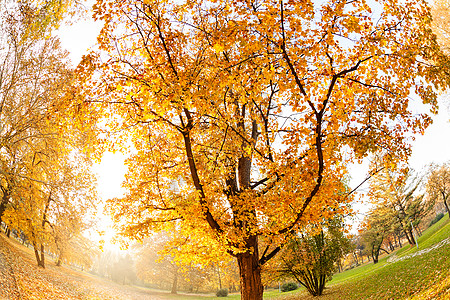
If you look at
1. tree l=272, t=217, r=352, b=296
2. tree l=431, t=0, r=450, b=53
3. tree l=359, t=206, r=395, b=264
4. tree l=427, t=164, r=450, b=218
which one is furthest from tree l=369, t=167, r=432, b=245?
tree l=272, t=217, r=352, b=296

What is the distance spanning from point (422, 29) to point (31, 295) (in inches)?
522

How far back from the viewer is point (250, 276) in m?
6.04

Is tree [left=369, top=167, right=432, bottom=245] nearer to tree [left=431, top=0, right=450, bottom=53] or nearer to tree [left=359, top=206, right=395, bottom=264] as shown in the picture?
tree [left=359, top=206, right=395, bottom=264]

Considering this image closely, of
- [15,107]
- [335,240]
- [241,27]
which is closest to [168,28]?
[241,27]

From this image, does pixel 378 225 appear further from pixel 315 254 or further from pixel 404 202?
pixel 315 254

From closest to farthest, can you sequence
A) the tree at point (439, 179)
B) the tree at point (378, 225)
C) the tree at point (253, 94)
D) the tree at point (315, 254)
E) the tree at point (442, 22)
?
1. the tree at point (253, 94)
2. the tree at point (315, 254)
3. the tree at point (442, 22)
4. the tree at point (378, 225)
5. the tree at point (439, 179)

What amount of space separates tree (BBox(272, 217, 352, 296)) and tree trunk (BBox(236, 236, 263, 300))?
22.3ft

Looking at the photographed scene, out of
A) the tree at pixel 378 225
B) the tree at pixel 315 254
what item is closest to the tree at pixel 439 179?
the tree at pixel 378 225

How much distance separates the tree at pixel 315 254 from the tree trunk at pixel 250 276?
22.3ft

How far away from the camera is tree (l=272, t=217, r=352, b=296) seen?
493 inches

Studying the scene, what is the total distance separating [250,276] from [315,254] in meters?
8.34

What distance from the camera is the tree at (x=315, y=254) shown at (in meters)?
12.5

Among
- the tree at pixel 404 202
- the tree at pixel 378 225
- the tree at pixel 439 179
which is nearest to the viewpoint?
the tree at pixel 404 202

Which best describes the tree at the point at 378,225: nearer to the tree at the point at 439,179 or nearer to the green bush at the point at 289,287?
the tree at the point at 439,179
